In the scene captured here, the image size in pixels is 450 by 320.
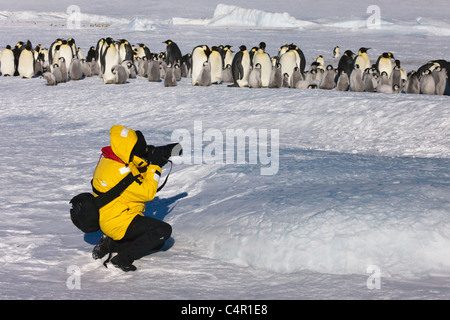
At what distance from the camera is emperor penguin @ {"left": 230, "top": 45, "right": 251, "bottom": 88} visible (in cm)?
1295

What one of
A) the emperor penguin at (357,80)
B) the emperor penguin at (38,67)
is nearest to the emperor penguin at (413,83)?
the emperor penguin at (357,80)

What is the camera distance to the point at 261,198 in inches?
171

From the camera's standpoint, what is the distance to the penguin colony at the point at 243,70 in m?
11.5

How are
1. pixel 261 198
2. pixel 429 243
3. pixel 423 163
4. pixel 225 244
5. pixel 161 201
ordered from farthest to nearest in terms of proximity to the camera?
1. pixel 423 163
2. pixel 161 201
3. pixel 261 198
4. pixel 225 244
5. pixel 429 243

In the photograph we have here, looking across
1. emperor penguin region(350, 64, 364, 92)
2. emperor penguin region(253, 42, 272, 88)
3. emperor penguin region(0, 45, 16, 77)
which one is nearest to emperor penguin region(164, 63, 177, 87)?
emperor penguin region(253, 42, 272, 88)

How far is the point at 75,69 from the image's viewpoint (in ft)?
48.4

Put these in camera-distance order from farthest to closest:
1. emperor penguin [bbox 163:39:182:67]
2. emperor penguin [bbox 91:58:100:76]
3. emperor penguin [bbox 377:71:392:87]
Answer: emperor penguin [bbox 163:39:182:67] < emperor penguin [bbox 91:58:100:76] < emperor penguin [bbox 377:71:392:87]

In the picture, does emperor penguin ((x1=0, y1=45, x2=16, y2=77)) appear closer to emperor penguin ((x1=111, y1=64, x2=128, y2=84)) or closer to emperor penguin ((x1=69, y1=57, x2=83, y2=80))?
emperor penguin ((x1=69, y1=57, x2=83, y2=80))

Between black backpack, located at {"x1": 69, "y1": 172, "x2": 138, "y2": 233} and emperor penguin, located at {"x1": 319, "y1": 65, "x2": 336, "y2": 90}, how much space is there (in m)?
9.22

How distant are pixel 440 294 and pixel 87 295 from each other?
1770 millimetres

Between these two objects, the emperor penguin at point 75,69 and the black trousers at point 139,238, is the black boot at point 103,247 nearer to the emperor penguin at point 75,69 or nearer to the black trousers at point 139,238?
the black trousers at point 139,238

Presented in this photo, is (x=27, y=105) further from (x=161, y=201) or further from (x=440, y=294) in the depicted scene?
(x=440, y=294)

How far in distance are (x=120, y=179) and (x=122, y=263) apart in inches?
19.3
